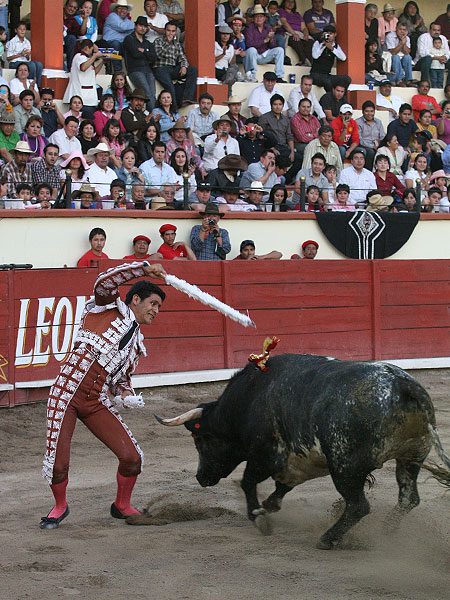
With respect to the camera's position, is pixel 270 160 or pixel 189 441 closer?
pixel 189 441

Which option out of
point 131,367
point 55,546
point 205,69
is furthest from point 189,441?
point 205,69

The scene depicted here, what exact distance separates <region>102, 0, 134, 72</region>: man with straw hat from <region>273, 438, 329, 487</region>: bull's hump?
314 inches

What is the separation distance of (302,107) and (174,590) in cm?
871

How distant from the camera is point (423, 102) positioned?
46.1 feet

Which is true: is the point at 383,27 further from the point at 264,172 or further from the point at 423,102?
the point at 264,172

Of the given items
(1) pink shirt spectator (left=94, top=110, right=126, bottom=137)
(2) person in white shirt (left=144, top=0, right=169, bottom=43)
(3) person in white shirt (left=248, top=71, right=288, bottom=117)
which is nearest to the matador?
(1) pink shirt spectator (left=94, top=110, right=126, bottom=137)

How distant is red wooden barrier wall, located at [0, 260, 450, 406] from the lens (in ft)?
25.9

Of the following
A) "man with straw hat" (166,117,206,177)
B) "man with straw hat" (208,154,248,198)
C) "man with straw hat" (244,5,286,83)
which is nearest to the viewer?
"man with straw hat" (208,154,248,198)

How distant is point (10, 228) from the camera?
862 cm

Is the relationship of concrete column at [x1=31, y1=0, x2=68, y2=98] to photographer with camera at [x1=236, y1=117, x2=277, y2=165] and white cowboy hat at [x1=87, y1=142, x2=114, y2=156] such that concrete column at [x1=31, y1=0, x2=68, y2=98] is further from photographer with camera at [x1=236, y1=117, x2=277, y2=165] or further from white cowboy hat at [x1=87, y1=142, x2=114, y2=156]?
photographer with camera at [x1=236, y1=117, x2=277, y2=165]

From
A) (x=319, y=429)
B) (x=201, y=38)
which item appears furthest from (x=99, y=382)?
(x=201, y=38)

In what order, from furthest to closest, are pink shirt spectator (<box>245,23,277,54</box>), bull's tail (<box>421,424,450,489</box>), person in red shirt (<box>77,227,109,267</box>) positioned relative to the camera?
pink shirt spectator (<box>245,23,277,54</box>) < person in red shirt (<box>77,227,109,267</box>) < bull's tail (<box>421,424,450,489</box>)

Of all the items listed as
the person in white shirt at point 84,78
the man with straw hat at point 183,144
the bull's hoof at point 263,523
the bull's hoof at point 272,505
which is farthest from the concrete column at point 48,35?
the bull's hoof at point 263,523

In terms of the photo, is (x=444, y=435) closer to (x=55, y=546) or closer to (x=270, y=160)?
(x=55, y=546)
